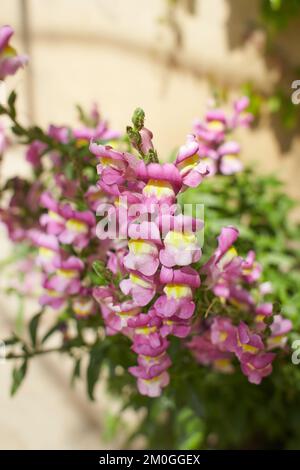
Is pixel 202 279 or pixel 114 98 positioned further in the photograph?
pixel 114 98

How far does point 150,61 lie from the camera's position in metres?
2.12

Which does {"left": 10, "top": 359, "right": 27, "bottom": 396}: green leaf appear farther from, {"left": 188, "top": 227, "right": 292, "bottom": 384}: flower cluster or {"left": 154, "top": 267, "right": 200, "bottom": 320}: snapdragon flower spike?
{"left": 154, "top": 267, "right": 200, "bottom": 320}: snapdragon flower spike

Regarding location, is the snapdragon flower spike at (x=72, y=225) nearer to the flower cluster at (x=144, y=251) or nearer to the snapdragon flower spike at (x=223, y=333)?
the flower cluster at (x=144, y=251)

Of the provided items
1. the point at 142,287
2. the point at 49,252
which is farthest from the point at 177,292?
the point at 49,252

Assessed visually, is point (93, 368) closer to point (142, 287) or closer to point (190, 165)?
point (142, 287)

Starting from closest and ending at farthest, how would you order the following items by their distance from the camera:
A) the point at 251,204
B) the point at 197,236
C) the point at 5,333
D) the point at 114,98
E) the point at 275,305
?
the point at 197,236, the point at 275,305, the point at 251,204, the point at 114,98, the point at 5,333

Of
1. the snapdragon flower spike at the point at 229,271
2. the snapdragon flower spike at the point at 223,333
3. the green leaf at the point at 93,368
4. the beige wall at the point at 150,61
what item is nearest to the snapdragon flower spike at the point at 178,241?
the snapdragon flower spike at the point at 229,271

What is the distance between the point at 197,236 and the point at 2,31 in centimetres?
59

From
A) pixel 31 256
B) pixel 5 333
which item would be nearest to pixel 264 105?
pixel 31 256

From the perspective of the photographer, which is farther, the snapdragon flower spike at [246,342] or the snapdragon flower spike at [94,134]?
the snapdragon flower spike at [94,134]

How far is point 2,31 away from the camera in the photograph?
121 cm

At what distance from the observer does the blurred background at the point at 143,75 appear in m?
1.94

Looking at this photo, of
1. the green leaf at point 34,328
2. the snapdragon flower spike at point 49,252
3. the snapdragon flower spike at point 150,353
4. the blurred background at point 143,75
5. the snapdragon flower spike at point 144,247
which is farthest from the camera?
the blurred background at point 143,75

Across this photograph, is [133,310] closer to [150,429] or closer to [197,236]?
[197,236]
